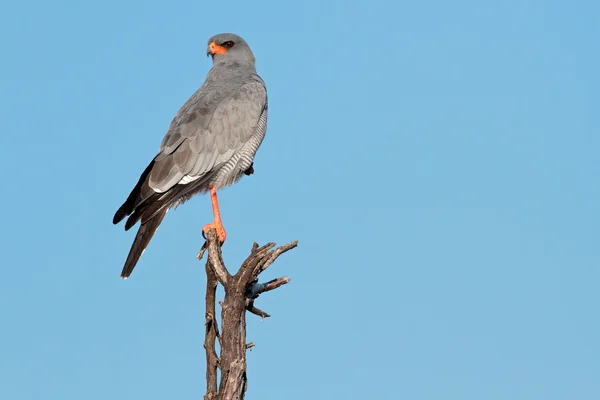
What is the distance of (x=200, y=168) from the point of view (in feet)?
33.0

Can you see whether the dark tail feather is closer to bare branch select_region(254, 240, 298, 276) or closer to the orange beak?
bare branch select_region(254, 240, 298, 276)

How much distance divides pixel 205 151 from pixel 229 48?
2296mm

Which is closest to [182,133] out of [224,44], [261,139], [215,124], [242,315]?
[215,124]

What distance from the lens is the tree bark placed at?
781 centimetres

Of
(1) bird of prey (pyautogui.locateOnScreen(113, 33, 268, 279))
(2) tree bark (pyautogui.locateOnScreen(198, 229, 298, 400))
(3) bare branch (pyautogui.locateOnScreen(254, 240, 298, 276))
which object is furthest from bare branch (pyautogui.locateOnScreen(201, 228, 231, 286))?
(1) bird of prey (pyautogui.locateOnScreen(113, 33, 268, 279))

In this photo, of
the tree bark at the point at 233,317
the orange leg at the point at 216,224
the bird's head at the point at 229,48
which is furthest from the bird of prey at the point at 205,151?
the tree bark at the point at 233,317

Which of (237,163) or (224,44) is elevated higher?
(224,44)

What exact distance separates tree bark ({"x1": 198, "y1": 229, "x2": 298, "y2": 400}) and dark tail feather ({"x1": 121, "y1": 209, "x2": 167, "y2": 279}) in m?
1.19

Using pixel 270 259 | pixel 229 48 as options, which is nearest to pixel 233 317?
pixel 270 259

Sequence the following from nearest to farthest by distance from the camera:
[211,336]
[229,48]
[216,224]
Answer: [211,336] < [216,224] < [229,48]

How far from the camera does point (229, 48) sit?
11.9 meters

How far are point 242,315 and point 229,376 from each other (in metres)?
0.58

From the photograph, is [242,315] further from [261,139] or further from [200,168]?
[261,139]

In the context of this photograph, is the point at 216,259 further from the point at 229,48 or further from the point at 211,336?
the point at 229,48
